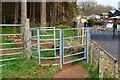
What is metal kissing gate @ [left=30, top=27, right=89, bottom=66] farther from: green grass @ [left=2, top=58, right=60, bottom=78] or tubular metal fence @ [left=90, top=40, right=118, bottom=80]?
tubular metal fence @ [left=90, top=40, right=118, bottom=80]

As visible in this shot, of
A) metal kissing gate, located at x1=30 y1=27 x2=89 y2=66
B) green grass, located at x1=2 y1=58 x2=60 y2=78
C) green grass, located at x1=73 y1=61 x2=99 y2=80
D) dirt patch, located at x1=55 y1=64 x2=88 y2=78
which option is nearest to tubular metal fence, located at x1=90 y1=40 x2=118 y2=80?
green grass, located at x1=73 y1=61 x2=99 y2=80

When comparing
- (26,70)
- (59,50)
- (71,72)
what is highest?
(59,50)

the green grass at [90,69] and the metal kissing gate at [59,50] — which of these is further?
the metal kissing gate at [59,50]

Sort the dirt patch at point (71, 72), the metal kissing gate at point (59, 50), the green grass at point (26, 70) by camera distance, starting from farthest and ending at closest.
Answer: the metal kissing gate at point (59, 50)
the dirt patch at point (71, 72)
the green grass at point (26, 70)

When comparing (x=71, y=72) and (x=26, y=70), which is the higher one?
(x=26, y=70)

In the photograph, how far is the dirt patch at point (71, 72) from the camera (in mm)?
8430

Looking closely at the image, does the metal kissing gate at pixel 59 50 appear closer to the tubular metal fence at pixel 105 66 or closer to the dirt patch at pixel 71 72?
the dirt patch at pixel 71 72

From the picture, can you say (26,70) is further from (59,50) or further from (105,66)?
(105,66)

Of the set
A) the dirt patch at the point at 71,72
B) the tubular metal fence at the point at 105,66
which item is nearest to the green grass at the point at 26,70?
the dirt patch at the point at 71,72

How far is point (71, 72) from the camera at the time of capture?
355 inches

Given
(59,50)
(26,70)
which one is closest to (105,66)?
(26,70)

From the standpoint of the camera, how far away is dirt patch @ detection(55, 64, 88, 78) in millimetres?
8430

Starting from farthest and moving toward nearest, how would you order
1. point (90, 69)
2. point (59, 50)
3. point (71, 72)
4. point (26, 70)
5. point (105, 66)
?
point (59, 50) < point (90, 69) < point (71, 72) < point (26, 70) < point (105, 66)

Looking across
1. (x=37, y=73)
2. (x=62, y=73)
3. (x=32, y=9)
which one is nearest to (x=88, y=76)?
(x=62, y=73)
